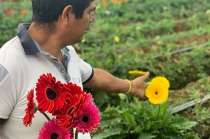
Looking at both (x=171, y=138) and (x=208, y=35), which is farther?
(x=208, y=35)

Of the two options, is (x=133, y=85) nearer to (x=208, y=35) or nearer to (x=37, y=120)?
(x=37, y=120)

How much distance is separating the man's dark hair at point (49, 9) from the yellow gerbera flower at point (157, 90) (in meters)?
1.30

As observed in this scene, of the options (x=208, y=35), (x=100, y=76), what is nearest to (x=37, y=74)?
(x=100, y=76)

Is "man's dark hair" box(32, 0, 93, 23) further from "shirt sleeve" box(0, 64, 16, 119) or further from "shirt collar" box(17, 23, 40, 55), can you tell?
"shirt sleeve" box(0, 64, 16, 119)

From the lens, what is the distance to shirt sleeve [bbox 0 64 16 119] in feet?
11.0

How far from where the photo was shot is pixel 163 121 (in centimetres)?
543

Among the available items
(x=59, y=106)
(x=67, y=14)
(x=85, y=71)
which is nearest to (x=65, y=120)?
(x=59, y=106)

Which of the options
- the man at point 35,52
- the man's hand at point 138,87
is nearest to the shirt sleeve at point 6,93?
the man at point 35,52

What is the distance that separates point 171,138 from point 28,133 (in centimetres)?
218

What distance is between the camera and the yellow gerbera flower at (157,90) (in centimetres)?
465

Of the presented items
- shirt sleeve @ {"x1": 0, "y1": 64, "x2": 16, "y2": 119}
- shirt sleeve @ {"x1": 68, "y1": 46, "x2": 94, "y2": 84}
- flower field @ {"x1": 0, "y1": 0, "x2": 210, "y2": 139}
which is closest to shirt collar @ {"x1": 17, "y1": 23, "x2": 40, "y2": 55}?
shirt sleeve @ {"x1": 0, "y1": 64, "x2": 16, "y2": 119}

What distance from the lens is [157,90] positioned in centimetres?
471

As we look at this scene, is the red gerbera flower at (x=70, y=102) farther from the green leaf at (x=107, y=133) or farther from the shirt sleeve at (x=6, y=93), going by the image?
the green leaf at (x=107, y=133)

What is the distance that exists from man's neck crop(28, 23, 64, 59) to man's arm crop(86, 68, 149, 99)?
2.48ft
